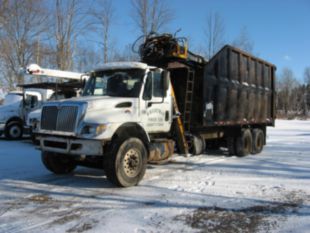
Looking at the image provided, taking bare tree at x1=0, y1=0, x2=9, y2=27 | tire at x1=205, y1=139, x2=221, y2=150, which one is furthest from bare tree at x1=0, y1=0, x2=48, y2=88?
tire at x1=205, y1=139, x2=221, y2=150

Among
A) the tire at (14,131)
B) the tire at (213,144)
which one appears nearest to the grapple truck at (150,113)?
the tire at (213,144)

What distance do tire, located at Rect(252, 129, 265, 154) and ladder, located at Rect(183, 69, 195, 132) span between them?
13.8 ft

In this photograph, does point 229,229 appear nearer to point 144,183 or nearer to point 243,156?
point 144,183

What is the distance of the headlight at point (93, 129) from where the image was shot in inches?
274

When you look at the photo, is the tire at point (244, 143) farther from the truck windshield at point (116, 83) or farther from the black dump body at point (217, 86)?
the truck windshield at point (116, 83)

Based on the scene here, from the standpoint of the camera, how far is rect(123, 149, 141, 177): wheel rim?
7364mm

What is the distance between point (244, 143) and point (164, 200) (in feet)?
23.0

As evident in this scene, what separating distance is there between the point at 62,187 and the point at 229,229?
3928mm

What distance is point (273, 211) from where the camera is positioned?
584 centimetres

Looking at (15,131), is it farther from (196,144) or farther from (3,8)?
(3,8)

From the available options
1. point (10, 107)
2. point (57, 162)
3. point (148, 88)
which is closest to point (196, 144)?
point (148, 88)

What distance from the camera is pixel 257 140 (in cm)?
1373

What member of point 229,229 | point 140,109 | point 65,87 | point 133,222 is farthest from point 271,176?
point 65,87

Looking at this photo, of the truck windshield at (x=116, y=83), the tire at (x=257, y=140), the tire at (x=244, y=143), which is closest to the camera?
the truck windshield at (x=116, y=83)
